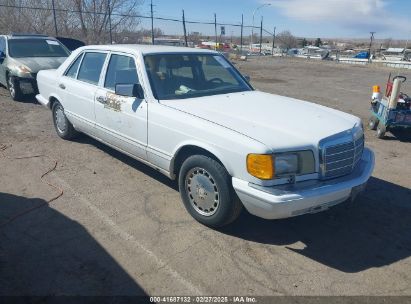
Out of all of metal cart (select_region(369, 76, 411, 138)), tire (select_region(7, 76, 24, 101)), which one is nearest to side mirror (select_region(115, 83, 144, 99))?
metal cart (select_region(369, 76, 411, 138))

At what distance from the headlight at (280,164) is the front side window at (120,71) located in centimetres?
201

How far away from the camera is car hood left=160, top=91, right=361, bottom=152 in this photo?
3252mm

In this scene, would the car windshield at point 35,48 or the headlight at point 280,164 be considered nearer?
the headlight at point 280,164

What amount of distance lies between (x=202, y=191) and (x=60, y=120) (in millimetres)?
3692

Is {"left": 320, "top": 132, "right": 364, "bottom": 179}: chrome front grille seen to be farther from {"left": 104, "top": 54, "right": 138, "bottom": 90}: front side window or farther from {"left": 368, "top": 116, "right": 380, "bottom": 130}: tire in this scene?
{"left": 368, "top": 116, "right": 380, "bottom": 130}: tire

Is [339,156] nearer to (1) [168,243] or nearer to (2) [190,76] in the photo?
(1) [168,243]

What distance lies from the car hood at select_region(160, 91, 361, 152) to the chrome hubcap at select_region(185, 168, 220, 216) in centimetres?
56

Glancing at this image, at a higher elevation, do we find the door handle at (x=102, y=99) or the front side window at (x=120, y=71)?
the front side window at (x=120, y=71)

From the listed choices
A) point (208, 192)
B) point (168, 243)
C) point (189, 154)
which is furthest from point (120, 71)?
point (168, 243)

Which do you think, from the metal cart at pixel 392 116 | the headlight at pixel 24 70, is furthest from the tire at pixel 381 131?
the headlight at pixel 24 70

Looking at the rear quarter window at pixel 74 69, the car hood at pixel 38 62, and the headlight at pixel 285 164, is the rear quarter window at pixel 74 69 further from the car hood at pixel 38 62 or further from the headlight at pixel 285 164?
the car hood at pixel 38 62

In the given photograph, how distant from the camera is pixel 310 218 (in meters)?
4.02

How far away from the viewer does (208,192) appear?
3643mm

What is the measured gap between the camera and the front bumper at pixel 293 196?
10.1 ft
